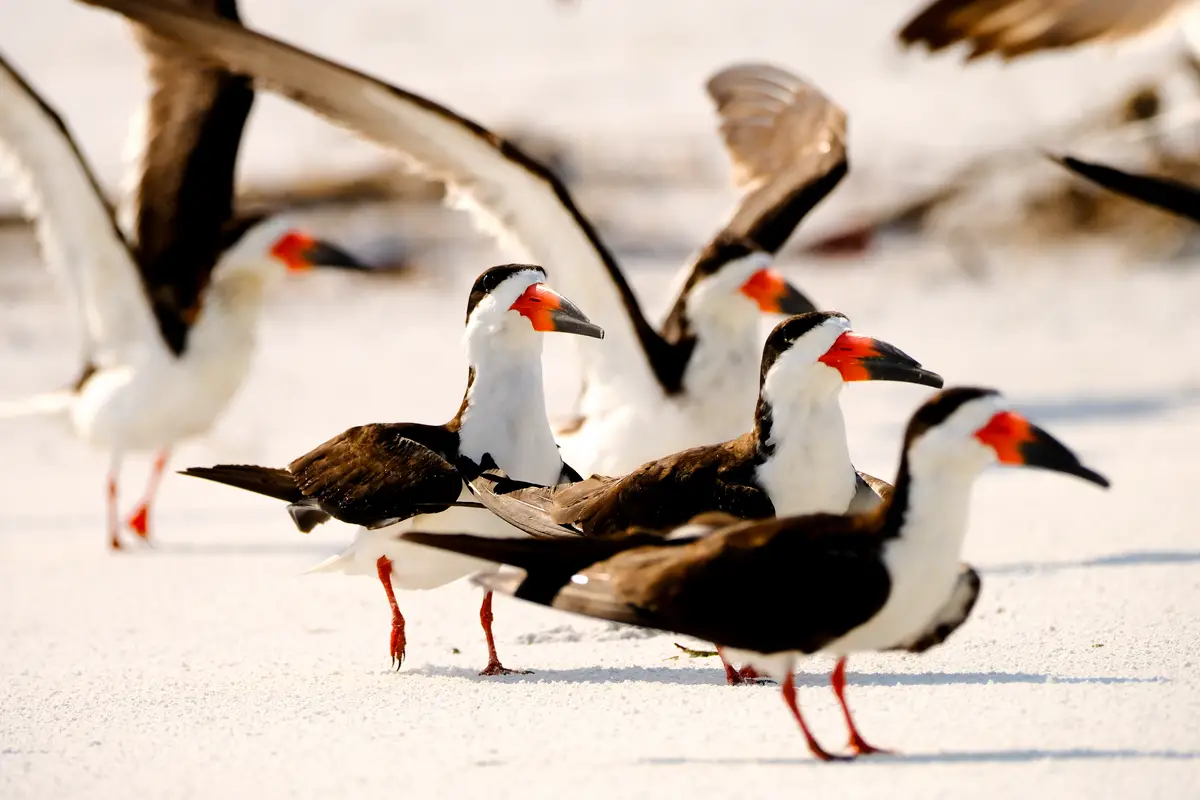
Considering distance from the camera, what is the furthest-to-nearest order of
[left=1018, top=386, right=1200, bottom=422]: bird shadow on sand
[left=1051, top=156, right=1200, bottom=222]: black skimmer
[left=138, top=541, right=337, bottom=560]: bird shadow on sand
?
[left=1018, top=386, right=1200, bottom=422]: bird shadow on sand → [left=138, top=541, right=337, bottom=560]: bird shadow on sand → [left=1051, top=156, right=1200, bottom=222]: black skimmer

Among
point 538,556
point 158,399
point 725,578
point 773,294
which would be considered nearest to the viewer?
point 725,578

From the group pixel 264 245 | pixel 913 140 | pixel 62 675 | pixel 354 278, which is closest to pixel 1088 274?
pixel 913 140

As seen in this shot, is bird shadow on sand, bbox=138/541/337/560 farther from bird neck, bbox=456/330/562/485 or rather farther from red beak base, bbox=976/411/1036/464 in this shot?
red beak base, bbox=976/411/1036/464

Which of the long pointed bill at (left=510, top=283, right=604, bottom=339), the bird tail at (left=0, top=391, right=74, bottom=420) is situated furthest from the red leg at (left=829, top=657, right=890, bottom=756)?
the bird tail at (left=0, top=391, right=74, bottom=420)

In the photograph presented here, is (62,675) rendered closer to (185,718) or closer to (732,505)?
(185,718)

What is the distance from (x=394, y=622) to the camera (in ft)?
17.0

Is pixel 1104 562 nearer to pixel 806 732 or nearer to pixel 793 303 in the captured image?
pixel 793 303

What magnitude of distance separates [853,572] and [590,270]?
3150 mm

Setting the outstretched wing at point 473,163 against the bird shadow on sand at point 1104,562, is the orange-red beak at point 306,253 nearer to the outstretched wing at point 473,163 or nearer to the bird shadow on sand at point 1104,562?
the outstretched wing at point 473,163

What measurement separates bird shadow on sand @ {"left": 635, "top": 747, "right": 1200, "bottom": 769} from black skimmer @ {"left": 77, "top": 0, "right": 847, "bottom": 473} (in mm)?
2777

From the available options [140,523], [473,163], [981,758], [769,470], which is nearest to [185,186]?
[140,523]

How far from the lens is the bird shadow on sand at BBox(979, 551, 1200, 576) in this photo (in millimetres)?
6266

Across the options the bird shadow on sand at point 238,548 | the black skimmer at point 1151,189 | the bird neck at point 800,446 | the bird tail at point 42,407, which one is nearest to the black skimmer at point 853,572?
the bird neck at point 800,446

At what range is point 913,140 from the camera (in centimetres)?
1884
